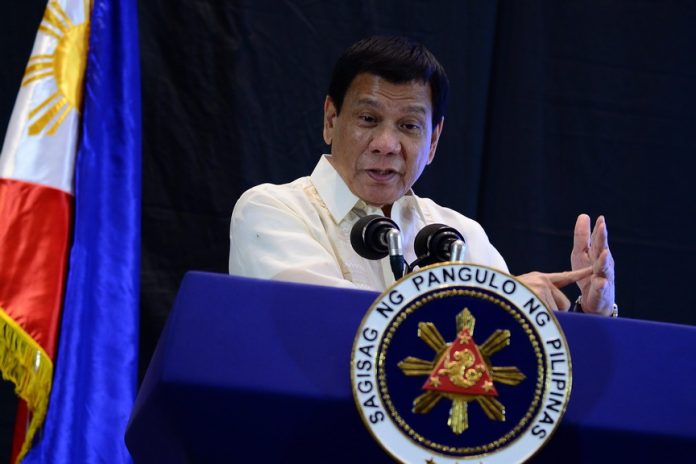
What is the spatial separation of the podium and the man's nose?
0.96 m

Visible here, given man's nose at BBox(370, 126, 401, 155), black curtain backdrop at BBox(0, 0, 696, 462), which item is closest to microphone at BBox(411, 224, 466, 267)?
man's nose at BBox(370, 126, 401, 155)

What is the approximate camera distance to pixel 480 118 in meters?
3.12

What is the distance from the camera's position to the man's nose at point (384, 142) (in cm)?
204

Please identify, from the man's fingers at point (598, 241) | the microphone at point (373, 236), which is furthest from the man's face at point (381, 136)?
the microphone at point (373, 236)

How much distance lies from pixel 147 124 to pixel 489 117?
1.07 meters

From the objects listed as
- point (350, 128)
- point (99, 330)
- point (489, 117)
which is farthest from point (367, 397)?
point (489, 117)

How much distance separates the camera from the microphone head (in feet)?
4.44

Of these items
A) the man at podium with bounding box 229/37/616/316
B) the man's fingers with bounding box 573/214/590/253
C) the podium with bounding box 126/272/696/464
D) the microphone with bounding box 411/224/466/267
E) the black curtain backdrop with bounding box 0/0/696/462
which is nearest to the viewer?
the podium with bounding box 126/272/696/464

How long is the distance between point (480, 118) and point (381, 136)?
3.73ft

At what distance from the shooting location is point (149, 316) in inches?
111

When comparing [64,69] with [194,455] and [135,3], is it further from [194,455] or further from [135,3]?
[194,455]

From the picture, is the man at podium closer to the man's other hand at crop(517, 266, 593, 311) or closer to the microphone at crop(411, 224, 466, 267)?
the man's other hand at crop(517, 266, 593, 311)

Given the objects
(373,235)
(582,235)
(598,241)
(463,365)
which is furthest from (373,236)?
(582,235)

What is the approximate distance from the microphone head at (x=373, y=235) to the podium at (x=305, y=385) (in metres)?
0.26
